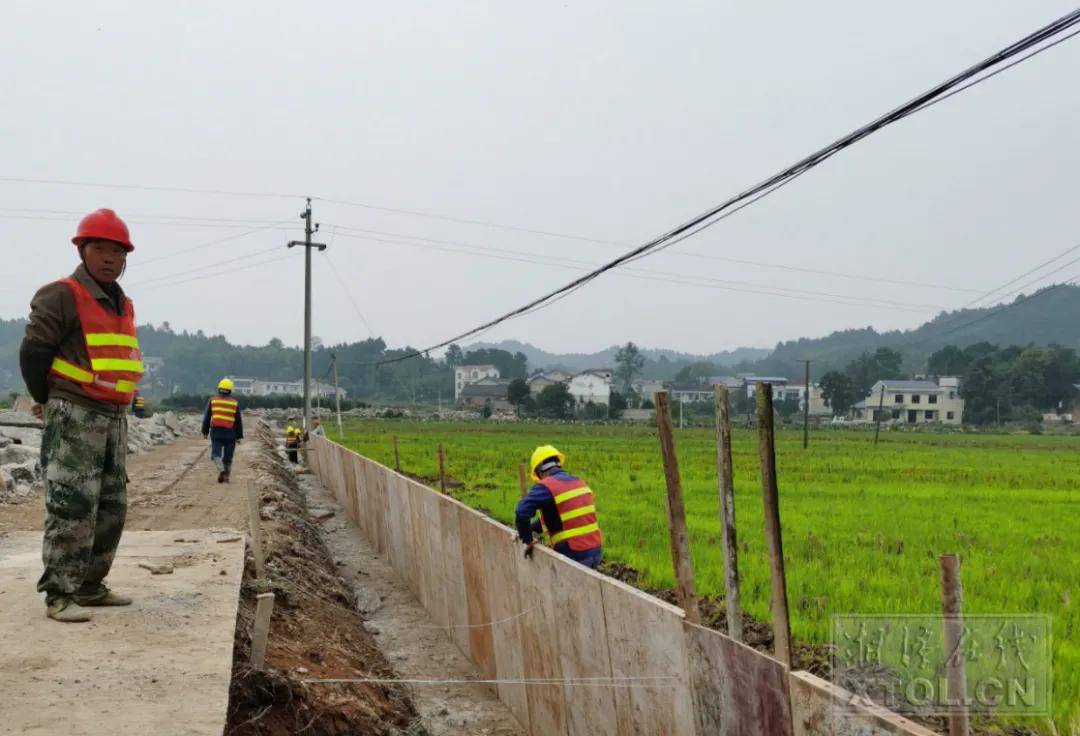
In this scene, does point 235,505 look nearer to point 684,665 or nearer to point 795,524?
point 795,524

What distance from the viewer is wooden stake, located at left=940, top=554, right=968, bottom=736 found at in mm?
2779

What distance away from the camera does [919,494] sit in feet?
58.2

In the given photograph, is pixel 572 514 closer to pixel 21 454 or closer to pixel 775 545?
pixel 775 545

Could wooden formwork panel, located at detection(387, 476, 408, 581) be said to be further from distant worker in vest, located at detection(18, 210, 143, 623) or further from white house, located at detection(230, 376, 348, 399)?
white house, located at detection(230, 376, 348, 399)

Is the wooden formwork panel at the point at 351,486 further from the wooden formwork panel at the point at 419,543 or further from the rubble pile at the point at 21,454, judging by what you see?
the wooden formwork panel at the point at 419,543

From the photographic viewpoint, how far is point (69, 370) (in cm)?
493

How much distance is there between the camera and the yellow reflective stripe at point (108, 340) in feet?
16.2

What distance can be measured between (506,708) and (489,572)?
1074mm

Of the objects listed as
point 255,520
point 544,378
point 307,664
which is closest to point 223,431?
point 255,520

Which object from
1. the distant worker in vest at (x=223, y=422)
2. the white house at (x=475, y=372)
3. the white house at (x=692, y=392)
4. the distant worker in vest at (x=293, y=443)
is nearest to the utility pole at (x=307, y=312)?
the distant worker in vest at (x=293, y=443)

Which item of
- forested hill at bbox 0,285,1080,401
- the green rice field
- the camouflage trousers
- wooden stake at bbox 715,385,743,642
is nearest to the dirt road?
the green rice field

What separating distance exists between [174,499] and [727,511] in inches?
483

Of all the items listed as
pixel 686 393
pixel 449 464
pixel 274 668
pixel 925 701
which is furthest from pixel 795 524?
pixel 686 393

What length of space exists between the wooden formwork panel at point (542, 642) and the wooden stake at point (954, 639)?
3245mm
